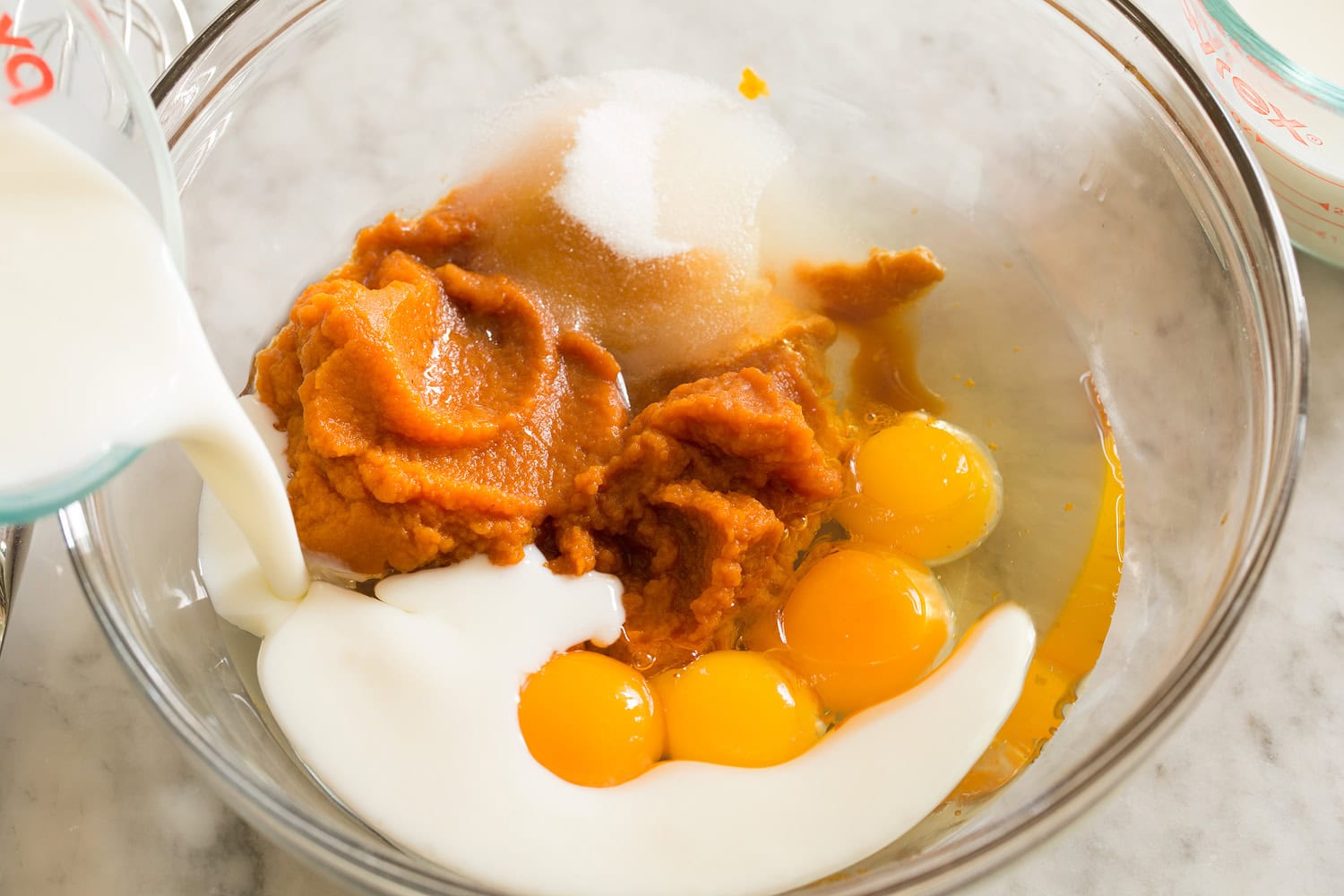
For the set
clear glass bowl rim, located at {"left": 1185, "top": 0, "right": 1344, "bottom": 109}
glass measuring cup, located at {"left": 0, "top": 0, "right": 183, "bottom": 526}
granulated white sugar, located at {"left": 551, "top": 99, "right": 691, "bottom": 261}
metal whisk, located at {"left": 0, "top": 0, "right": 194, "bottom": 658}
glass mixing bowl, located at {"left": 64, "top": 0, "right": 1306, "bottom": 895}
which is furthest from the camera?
metal whisk, located at {"left": 0, "top": 0, "right": 194, "bottom": 658}

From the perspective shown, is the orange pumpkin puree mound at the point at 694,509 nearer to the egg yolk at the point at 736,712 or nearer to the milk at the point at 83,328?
the egg yolk at the point at 736,712

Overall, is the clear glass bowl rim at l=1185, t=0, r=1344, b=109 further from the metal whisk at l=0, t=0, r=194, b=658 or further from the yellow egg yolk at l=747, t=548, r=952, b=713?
the metal whisk at l=0, t=0, r=194, b=658

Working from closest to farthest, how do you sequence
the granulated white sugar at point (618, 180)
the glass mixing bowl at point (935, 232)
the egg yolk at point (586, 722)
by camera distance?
the glass mixing bowl at point (935, 232)
the egg yolk at point (586, 722)
the granulated white sugar at point (618, 180)

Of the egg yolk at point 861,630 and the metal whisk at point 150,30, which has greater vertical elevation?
the metal whisk at point 150,30

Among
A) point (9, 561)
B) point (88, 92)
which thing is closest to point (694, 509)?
point (88, 92)

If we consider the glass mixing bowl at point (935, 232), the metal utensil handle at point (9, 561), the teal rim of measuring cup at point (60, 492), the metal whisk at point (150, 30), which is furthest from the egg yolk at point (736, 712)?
the metal whisk at point (150, 30)

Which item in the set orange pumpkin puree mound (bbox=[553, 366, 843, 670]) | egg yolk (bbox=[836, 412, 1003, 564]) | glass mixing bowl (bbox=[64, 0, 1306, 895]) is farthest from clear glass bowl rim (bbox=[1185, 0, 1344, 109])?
orange pumpkin puree mound (bbox=[553, 366, 843, 670])

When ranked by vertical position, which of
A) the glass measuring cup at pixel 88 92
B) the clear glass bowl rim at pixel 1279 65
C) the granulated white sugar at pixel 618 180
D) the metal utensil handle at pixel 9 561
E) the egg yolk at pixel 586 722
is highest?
the clear glass bowl rim at pixel 1279 65

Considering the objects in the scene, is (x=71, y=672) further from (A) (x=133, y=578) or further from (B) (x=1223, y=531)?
(B) (x=1223, y=531)
